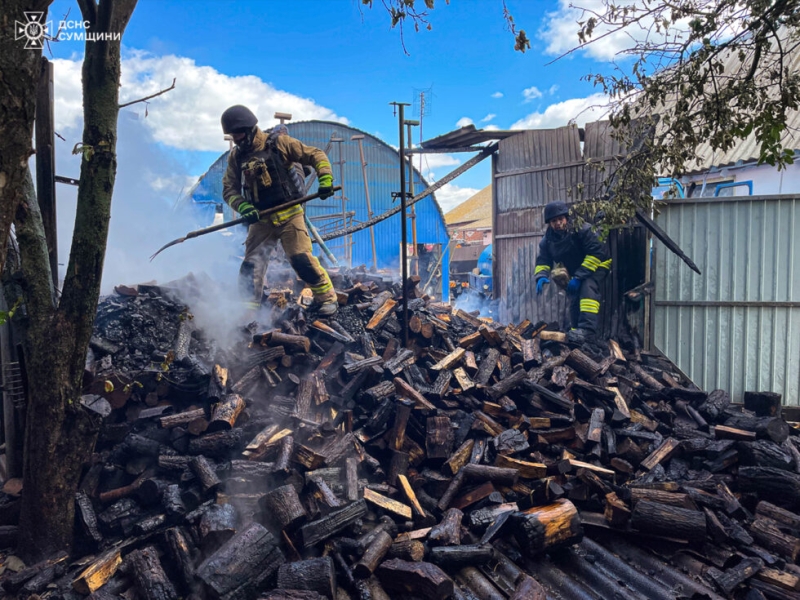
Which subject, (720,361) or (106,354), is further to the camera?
(720,361)

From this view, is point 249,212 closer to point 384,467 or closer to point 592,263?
point 384,467

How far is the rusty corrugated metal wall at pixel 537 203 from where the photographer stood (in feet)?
25.2

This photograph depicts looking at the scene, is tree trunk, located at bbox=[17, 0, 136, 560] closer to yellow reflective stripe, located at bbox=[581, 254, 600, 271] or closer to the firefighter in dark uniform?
the firefighter in dark uniform

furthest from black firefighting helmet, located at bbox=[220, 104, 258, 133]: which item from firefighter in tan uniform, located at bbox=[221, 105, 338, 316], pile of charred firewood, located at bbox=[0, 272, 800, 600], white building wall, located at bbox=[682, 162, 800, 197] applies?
white building wall, located at bbox=[682, 162, 800, 197]

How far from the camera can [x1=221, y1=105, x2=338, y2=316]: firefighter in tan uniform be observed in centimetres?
585

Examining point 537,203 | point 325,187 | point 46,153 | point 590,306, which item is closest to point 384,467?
point 325,187

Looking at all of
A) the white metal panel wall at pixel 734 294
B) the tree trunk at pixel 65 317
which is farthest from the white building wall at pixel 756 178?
the tree trunk at pixel 65 317

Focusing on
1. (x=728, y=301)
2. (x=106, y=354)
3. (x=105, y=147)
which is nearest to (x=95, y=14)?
(x=105, y=147)

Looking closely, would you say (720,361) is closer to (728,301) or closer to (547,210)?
(728,301)

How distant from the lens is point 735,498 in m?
4.10

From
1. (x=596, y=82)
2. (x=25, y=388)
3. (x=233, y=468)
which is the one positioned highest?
(x=596, y=82)

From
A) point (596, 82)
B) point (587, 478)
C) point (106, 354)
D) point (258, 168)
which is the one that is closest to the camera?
point (587, 478)

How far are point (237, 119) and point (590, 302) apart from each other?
18.1 feet

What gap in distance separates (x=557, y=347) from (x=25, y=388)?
19.4ft
